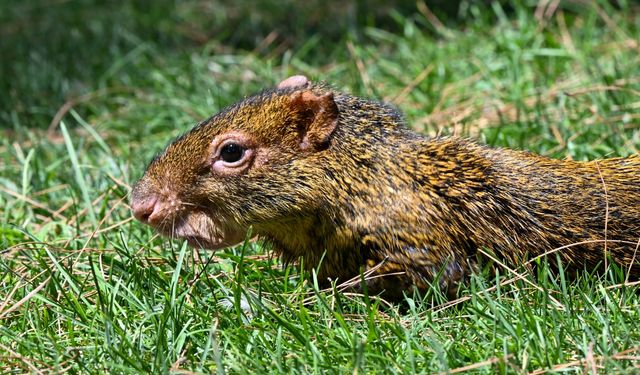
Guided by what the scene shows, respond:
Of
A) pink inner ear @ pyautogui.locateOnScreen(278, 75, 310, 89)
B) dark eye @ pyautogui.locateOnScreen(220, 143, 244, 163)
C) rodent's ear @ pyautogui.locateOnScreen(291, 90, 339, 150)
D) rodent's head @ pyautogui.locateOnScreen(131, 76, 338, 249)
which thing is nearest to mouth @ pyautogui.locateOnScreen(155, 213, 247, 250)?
rodent's head @ pyautogui.locateOnScreen(131, 76, 338, 249)

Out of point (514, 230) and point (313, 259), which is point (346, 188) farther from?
point (514, 230)

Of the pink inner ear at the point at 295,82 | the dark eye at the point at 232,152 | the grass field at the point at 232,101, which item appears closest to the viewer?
the grass field at the point at 232,101

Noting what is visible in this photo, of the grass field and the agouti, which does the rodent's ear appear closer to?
the agouti

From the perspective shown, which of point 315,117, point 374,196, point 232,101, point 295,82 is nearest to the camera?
point 374,196

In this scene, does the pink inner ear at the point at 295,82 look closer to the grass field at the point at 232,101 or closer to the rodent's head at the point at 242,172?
the rodent's head at the point at 242,172

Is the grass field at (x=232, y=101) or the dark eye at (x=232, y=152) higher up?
the dark eye at (x=232, y=152)

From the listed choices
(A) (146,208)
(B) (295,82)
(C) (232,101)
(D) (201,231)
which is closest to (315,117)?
(B) (295,82)

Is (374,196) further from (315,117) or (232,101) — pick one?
(232,101)

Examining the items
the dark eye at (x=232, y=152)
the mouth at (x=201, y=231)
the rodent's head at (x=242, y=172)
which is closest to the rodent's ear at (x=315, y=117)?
the rodent's head at (x=242, y=172)
